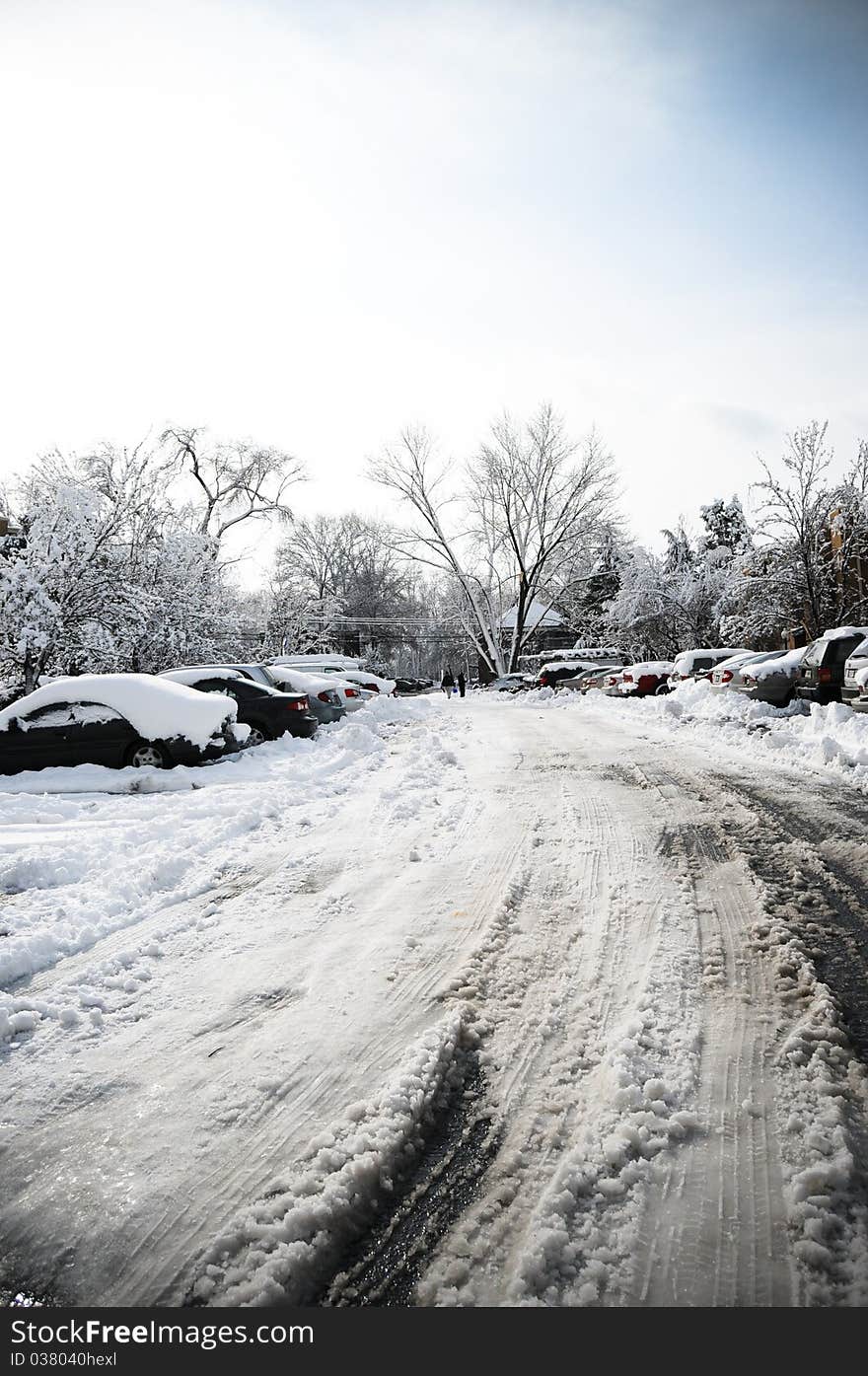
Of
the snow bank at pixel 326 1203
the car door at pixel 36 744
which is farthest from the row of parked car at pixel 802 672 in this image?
the car door at pixel 36 744

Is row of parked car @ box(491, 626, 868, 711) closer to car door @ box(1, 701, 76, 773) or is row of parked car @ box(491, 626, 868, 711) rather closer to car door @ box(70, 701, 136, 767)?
car door @ box(70, 701, 136, 767)

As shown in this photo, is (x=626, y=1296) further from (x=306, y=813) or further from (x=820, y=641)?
(x=820, y=641)

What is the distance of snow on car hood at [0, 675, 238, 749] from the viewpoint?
9.94m

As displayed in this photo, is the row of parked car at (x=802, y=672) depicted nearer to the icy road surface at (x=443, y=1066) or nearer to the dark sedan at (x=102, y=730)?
the icy road surface at (x=443, y=1066)

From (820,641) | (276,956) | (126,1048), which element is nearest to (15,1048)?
(126,1048)

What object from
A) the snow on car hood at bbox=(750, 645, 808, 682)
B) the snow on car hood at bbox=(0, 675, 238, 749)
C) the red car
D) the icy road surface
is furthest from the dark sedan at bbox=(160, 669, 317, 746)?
the red car

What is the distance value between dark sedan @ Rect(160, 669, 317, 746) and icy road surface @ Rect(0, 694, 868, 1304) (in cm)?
663

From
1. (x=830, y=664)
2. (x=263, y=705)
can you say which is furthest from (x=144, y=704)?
(x=830, y=664)

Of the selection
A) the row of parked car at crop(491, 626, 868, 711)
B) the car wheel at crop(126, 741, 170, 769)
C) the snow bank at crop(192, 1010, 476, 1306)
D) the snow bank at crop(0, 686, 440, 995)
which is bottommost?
the snow bank at crop(192, 1010, 476, 1306)

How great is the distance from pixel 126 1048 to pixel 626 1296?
2.12m

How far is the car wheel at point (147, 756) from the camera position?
9992 millimetres

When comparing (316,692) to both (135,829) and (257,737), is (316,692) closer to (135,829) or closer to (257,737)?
(257,737)

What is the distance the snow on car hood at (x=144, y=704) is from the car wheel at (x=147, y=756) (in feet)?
0.52

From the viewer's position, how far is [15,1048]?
9.73ft
